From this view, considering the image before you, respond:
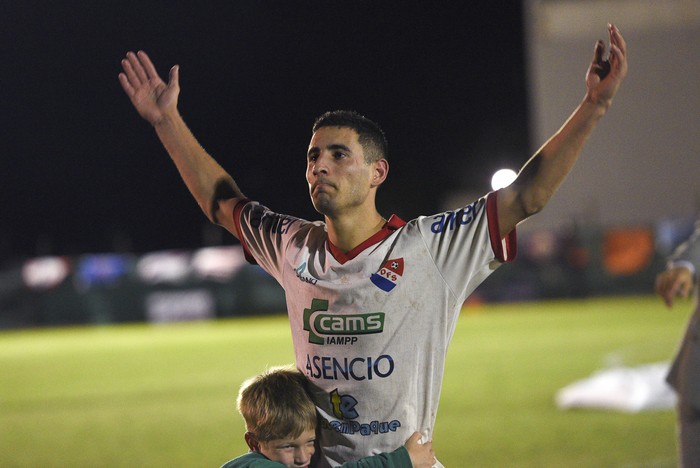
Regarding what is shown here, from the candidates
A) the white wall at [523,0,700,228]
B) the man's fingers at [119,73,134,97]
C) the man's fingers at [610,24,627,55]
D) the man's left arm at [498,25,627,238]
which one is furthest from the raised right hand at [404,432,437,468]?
the white wall at [523,0,700,228]

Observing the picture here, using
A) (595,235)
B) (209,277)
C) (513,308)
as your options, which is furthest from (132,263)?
(595,235)

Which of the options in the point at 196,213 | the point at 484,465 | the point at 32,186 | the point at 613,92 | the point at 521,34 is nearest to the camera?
the point at 613,92

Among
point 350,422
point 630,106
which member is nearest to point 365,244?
point 350,422

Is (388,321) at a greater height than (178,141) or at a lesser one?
lesser

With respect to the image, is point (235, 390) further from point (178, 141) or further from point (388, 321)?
point (388, 321)

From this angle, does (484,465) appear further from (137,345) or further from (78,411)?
(137,345)

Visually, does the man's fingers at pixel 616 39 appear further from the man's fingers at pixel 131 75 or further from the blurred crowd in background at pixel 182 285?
the blurred crowd in background at pixel 182 285

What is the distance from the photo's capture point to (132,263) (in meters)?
31.9

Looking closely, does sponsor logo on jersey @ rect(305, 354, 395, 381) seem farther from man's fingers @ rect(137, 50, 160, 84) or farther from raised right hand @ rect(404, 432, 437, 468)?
man's fingers @ rect(137, 50, 160, 84)

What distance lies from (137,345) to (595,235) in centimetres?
1601

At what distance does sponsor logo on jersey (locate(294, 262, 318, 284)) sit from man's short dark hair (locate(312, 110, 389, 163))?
1.47 ft

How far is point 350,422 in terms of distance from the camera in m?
3.03

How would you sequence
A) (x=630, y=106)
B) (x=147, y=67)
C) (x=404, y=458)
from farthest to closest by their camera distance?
(x=630, y=106) < (x=147, y=67) < (x=404, y=458)

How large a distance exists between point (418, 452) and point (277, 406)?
487mm
